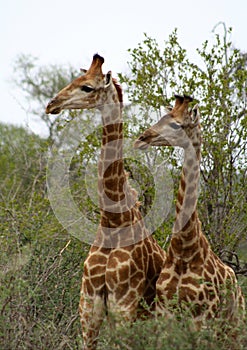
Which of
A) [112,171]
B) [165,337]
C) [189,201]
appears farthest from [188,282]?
[112,171]

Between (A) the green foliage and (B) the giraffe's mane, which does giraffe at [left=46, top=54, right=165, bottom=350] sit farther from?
(A) the green foliage

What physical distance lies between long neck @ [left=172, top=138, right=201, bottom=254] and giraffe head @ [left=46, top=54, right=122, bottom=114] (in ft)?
2.62

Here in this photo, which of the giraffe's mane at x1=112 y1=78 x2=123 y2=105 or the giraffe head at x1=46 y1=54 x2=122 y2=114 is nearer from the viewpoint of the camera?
the giraffe head at x1=46 y1=54 x2=122 y2=114

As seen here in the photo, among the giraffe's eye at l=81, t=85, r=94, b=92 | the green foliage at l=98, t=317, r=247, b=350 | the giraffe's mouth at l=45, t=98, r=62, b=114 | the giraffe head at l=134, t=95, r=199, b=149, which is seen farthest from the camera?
the giraffe's eye at l=81, t=85, r=94, b=92

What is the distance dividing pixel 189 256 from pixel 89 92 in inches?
59.6

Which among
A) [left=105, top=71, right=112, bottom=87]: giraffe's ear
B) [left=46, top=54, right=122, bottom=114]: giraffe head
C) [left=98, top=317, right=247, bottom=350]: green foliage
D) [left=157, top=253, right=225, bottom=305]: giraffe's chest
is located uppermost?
[left=105, top=71, right=112, bottom=87]: giraffe's ear

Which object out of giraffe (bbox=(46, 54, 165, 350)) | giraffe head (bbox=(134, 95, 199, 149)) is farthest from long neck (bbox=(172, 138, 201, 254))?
giraffe (bbox=(46, 54, 165, 350))

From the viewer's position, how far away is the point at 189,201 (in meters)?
5.79

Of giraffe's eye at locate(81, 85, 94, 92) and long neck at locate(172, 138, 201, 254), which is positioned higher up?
giraffe's eye at locate(81, 85, 94, 92)

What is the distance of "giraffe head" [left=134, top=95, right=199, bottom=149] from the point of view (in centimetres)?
564

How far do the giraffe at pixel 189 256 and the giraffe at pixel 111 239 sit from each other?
262mm

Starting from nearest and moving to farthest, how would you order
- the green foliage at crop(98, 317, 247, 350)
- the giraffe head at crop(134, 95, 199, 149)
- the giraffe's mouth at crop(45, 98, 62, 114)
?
the green foliage at crop(98, 317, 247, 350) → the giraffe head at crop(134, 95, 199, 149) → the giraffe's mouth at crop(45, 98, 62, 114)

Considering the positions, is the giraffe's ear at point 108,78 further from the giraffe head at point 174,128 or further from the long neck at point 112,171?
the giraffe head at point 174,128

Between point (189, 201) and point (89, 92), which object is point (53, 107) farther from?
point (189, 201)
